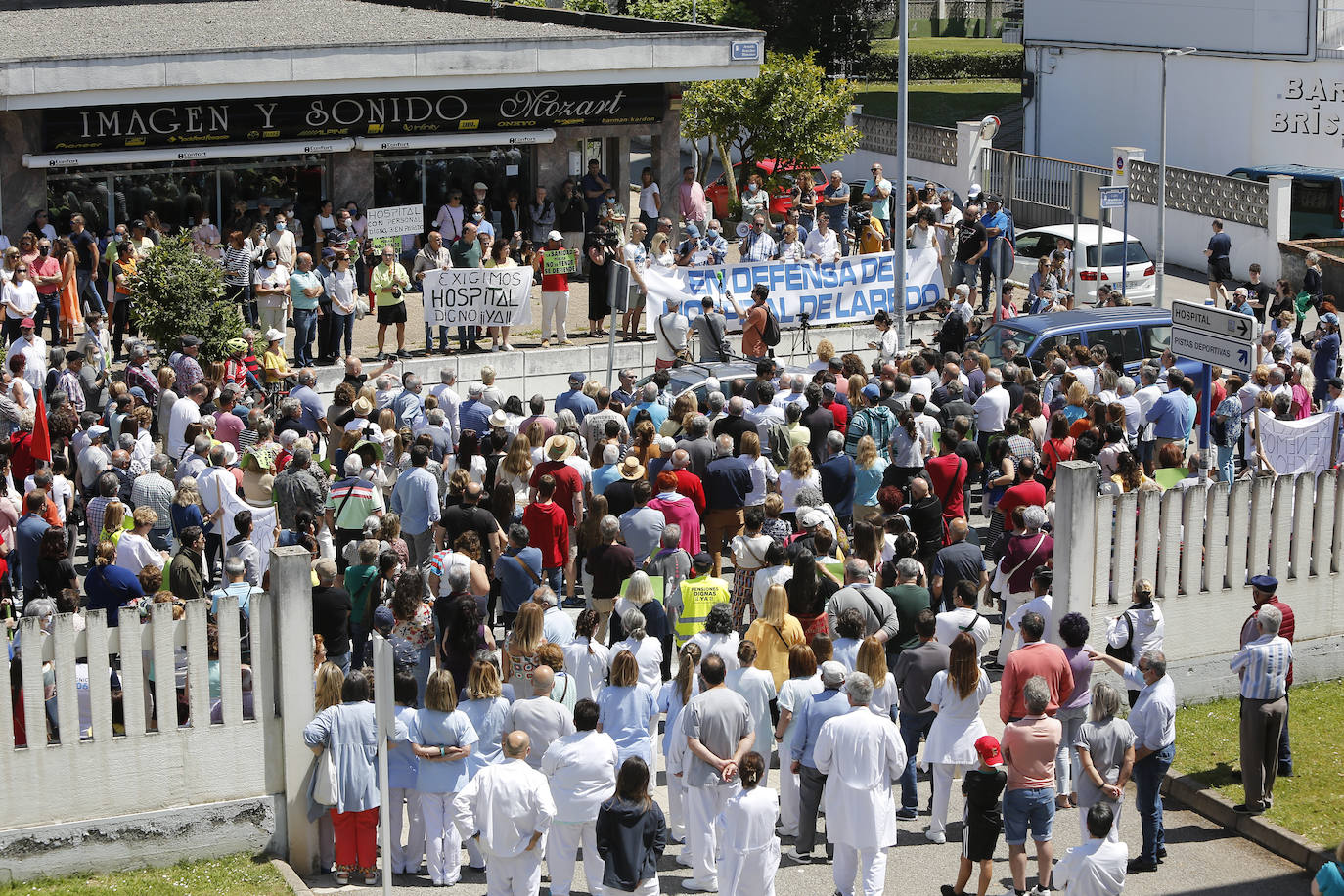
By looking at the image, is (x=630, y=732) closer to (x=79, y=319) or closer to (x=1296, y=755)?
(x=1296, y=755)

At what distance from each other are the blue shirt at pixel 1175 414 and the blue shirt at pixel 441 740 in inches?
370

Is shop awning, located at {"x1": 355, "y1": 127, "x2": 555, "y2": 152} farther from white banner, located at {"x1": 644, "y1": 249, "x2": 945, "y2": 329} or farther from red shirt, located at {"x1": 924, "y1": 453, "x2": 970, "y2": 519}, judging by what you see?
red shirt, located at {"x1": 924, "y1": 453, "x2": 970, "y2": 519}

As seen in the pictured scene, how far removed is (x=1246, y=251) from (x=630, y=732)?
2630 cm

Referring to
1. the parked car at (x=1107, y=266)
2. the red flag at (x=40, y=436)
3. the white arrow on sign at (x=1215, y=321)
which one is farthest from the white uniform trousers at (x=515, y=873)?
the parked car at (x=1107, y=266)

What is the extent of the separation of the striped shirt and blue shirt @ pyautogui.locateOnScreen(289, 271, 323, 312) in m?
13.7

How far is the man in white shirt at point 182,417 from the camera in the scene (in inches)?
705

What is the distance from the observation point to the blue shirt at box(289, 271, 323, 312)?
22797 millimetres

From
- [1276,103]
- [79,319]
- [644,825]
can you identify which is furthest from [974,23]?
[644,825]

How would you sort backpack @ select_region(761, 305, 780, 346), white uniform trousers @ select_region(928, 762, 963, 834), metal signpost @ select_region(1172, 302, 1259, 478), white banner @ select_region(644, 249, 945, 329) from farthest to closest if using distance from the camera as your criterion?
white banner @ select_region(644, 249, 945, 329) < backpack @ select_region(761, 305, 780, 346) < metal signpost @ select_region(1172, 302, 1259, 478) < white uniform trousers @ select_region(928, 762, 963, 834)

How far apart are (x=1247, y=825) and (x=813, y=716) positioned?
3597 millimetres

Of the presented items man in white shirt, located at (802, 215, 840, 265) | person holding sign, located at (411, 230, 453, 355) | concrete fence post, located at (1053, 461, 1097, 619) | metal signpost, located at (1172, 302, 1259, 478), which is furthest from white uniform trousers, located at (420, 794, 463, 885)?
man in white shirt, located at (802, 215, 840, 265)

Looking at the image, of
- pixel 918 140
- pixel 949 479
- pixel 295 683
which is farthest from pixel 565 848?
pixel 918 140

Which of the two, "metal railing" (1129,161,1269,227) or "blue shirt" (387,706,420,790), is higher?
"metal railing" (1129,161,1269,227)

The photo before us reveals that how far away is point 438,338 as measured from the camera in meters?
25.6
